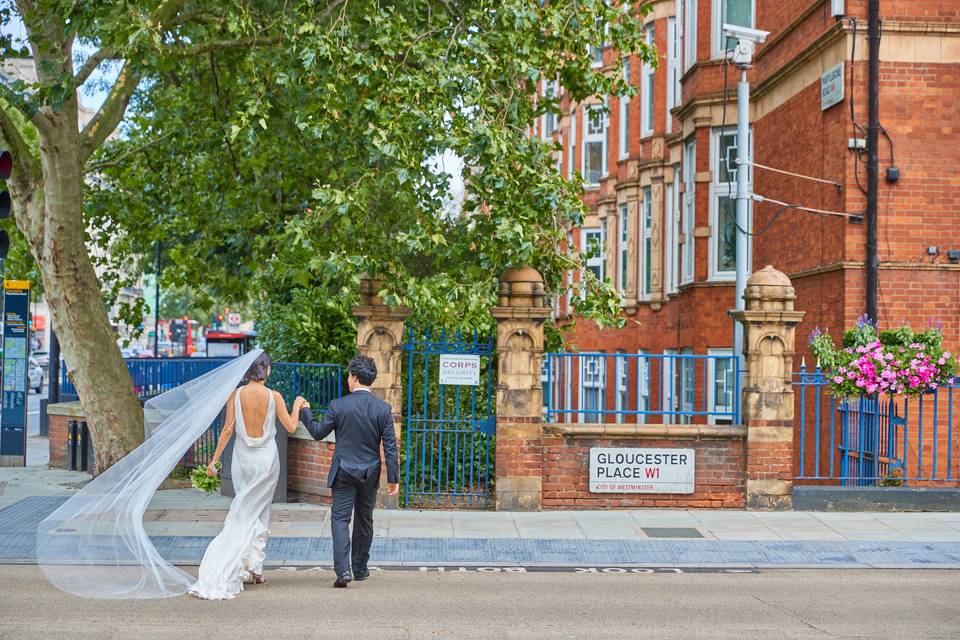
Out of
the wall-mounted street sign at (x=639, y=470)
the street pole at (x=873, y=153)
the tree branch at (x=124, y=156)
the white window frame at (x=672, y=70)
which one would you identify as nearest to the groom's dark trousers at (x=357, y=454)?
the wall-mounted street sign at (x=639, y=470)

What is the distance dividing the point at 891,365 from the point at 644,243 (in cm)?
1627

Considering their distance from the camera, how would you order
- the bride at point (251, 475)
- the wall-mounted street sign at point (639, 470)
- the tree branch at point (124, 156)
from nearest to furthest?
the bride at point (251, 475)
the wall-mounted street sign at point (639, 470)
the tree branch at point (124, 156)

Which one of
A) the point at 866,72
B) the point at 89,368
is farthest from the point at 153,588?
the point at 866,72

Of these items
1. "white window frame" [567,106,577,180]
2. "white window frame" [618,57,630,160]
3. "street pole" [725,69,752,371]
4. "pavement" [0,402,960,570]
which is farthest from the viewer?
"white window frame" [567,106,577,180]

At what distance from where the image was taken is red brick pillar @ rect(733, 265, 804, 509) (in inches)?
594

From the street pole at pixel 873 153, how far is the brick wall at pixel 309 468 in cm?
769

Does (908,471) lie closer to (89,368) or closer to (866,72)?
(866,72)

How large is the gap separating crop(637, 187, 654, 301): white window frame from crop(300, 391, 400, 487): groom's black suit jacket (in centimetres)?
2019

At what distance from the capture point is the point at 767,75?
2164 centimetres

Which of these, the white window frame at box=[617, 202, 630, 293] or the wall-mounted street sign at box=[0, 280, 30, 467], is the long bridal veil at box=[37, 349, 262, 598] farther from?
the white window frame at box=[617, 202, 630, 293]

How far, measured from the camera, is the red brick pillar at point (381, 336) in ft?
49.6

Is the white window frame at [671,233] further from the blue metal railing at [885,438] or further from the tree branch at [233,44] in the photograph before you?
the tree branch at [233,44]

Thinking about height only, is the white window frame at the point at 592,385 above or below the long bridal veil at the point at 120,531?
above

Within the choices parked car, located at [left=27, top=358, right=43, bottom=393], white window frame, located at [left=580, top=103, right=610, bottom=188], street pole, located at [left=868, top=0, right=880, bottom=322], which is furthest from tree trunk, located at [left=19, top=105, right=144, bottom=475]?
parked car, located at [left=27, top=358, right=43, bottom=393]
